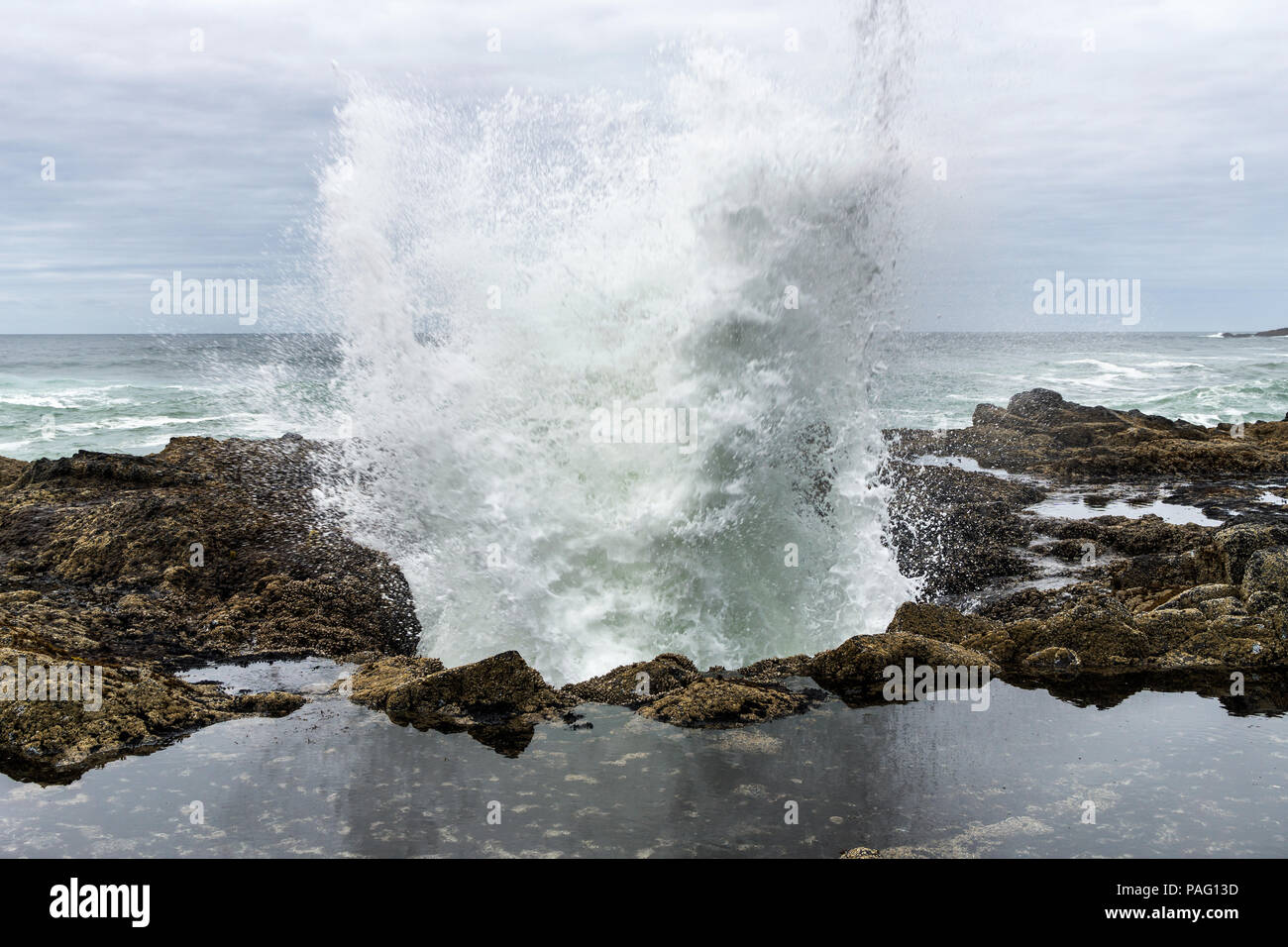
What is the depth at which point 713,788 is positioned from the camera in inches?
181

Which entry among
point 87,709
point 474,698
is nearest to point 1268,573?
point 474,698

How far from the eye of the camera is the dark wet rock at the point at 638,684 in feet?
19.5

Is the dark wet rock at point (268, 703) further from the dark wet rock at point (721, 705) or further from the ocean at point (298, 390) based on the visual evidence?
the ocean at point (298, 390)

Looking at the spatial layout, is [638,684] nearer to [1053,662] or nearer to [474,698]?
[474,698]

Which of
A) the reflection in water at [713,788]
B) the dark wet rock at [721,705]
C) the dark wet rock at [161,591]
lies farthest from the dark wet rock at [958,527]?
the dark wet rock at [161,591]

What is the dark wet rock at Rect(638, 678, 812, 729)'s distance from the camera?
5527 mm

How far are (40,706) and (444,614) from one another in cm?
333

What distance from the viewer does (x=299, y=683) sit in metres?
6.18

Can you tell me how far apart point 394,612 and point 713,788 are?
4.12 meters

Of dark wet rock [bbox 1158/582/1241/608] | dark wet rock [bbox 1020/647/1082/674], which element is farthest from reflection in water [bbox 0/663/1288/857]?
dark wet rock [bbox 1158/582/1241/608]

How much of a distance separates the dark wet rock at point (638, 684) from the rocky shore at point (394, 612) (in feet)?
0.06

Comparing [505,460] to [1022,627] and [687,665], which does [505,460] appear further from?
[1022,627]

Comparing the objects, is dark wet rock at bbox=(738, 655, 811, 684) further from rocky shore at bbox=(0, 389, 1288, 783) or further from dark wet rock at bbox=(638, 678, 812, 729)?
dark wet rock at bbox=(638, 678, 812, 729)

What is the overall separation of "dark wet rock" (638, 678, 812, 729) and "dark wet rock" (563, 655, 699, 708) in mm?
169
